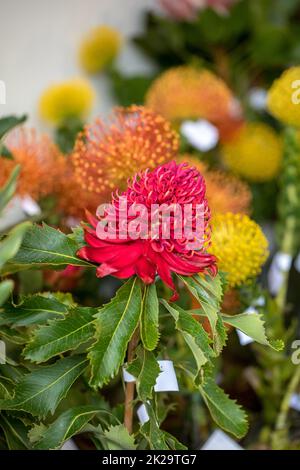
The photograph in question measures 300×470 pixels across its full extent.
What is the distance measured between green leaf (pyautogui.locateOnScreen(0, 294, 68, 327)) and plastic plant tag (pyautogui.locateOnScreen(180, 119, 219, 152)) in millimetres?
499

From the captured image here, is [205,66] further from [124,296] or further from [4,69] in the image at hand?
[124,296]

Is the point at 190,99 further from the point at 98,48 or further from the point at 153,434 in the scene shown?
the point at 153,434

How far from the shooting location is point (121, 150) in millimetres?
606

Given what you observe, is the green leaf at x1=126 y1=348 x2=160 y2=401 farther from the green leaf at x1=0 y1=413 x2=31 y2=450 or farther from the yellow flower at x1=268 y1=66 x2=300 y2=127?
the yellow flower at x1=268 y1=66 x2=300 y2=127

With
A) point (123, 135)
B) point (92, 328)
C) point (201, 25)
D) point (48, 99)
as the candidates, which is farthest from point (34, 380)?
point (201, 25)

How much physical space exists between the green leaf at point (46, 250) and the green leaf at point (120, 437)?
14cm

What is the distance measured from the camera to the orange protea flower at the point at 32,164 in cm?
73

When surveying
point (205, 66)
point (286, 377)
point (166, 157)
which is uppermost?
point (166, 157)

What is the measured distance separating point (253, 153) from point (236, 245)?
0.49m

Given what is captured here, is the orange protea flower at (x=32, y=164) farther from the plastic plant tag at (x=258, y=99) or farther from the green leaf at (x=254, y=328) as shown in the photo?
the plastic plant tag at (x=258, y=99)

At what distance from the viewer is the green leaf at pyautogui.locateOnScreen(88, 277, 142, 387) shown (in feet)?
1.46

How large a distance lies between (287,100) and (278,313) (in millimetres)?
260

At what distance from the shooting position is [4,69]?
1032 millimetres

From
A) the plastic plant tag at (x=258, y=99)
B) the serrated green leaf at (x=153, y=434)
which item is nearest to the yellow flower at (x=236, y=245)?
the serrated green leaf at (x=153, y=434)
